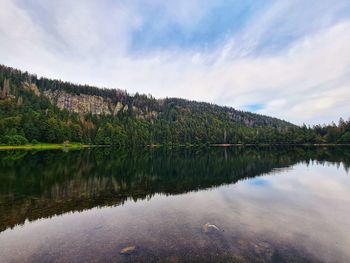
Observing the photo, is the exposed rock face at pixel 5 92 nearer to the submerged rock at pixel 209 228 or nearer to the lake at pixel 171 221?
the lake at pixel 171 221

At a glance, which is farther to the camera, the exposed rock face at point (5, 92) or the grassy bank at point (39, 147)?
the exposed rock face at point (5, 92)

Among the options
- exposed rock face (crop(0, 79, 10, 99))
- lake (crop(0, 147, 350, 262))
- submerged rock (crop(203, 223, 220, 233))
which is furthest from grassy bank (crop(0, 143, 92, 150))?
submerged rock (crop(203, 223, 220, 233))

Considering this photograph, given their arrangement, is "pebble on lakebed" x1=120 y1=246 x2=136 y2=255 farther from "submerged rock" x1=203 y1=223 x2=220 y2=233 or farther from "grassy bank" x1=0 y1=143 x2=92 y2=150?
"grassy bank" x1=0 y1=143 x2=92 y2=150

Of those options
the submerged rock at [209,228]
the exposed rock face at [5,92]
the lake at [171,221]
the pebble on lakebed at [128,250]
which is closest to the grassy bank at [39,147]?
the exposed rock face at [5,92]

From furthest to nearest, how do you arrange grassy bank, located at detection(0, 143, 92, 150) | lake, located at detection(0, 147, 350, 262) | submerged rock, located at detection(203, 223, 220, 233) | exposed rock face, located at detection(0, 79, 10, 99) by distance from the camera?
1. exposed rock face, located at detection(0, 79, 10, 99)
2. grassy bank, located at detection(0, 143, 92, 150)
3. submerged rock, located at detection(203, 223, 220, 233)
4. lake, located at detection(0, 147, 350, 262)

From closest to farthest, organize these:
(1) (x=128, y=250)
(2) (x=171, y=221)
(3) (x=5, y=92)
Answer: (1) (x=128, y=250) → (2) (x=171, y=221) → (3) (x=5, y=92)

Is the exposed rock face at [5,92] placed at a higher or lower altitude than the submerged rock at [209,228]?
higher

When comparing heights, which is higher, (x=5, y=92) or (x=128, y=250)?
(x=5, y=92)

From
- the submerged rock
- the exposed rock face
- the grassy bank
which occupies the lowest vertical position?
the submerged rock

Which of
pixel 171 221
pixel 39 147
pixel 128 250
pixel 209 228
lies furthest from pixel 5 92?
pixel 209 228

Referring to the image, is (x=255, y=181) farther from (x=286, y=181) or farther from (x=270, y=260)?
(x=270, y=260)

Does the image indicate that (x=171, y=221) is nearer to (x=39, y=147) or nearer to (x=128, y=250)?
(x=128, y=250)

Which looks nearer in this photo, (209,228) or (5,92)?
(209,228)

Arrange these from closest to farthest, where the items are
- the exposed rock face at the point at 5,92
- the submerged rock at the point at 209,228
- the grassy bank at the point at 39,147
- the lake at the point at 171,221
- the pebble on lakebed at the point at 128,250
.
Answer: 1. the pebble on lakebed at the point at 128,250
2. the lake at the point at 171,221
3. the submerged rock at the point at 209,228
4. the grassy bank at the point at 39,147
5. the exposed rock face at the point at 5,92
